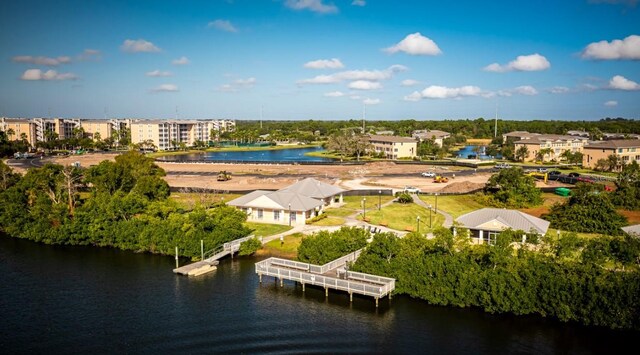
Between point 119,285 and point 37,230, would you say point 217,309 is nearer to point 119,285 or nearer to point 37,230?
point 119,285

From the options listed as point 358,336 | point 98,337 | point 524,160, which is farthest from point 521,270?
point 524,160

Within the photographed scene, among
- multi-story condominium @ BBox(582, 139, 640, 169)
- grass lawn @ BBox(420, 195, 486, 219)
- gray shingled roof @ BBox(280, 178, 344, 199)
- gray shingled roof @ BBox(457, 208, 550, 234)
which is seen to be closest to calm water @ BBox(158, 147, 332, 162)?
multi-story condominium @ BBox(582, 139, 640, 169)

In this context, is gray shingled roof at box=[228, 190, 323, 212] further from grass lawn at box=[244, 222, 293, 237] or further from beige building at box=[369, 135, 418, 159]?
beige building at box=[369, 135, 418, 159]

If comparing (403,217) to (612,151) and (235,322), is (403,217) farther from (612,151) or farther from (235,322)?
(612,151)

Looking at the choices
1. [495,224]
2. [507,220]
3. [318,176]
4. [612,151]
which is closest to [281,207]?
[495,224]

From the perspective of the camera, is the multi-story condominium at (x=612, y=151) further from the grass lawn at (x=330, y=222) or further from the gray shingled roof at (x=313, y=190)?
the grass lawn at (x=330, y=222)
